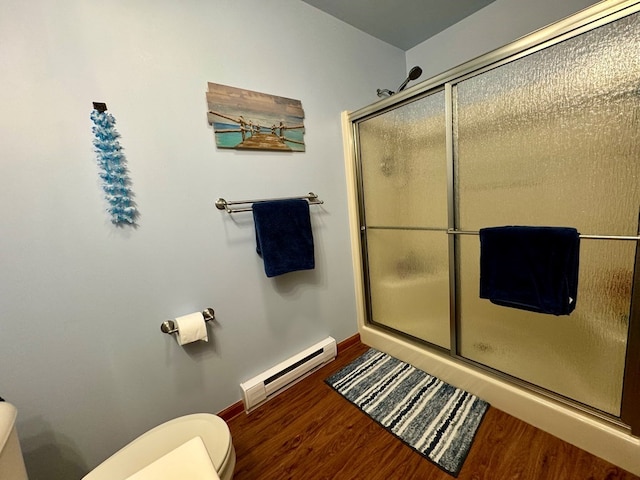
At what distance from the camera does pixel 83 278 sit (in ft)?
3.43

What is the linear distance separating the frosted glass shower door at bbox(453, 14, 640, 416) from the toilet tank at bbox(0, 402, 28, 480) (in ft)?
5.91

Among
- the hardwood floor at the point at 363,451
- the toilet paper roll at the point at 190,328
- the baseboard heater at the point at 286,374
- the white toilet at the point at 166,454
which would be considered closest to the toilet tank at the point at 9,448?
the white toilet at the point at 166,454

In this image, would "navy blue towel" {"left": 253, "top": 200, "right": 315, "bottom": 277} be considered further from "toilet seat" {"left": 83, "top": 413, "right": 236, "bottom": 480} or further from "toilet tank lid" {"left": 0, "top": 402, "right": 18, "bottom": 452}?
"toilet tank lid" {"left": 0, "top": 402, "right": 18, "bottom": 452}

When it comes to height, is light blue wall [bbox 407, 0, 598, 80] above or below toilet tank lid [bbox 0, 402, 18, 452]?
above

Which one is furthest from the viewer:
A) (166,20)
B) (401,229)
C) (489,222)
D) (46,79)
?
(401,229)

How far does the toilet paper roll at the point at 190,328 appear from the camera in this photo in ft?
3.92

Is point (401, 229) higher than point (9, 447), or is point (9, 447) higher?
point (401, 229)

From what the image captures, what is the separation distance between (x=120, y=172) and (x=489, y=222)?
1.73m

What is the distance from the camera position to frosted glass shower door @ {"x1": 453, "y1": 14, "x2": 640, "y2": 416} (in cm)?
93

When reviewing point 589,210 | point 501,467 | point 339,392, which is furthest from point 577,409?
point 339,392

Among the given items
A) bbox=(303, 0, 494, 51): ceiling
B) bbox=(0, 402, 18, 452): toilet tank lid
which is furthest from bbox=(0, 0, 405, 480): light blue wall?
bbox=(0, 402, 18, 452): toilet tank lid

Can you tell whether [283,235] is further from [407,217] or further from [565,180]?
[565,180]

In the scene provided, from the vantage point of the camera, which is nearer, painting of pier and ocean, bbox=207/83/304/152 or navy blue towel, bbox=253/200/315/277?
painting of pier and ocean, bbox=207/83/304/152

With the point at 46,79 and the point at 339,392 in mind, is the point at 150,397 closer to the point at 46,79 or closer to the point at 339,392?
the point at 339,392
